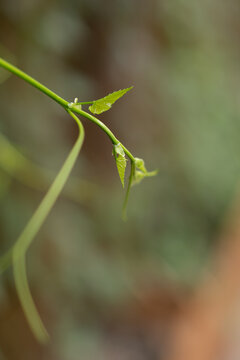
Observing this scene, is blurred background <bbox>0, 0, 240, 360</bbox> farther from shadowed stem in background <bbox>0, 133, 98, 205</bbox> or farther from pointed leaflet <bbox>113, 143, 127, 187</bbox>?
pointed leaflet <bbox>113, 143, 127, 187</bbox>

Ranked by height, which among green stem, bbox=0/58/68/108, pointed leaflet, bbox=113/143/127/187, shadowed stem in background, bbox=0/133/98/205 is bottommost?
pointed leaflet, bbox=113/143/127/187

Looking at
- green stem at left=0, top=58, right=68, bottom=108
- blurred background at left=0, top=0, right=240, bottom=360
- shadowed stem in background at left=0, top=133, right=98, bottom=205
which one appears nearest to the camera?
green stem at left=0, top=58, right=68, bottom=108

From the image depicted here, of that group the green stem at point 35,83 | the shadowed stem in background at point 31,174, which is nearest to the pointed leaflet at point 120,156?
the green stem at point 35,83

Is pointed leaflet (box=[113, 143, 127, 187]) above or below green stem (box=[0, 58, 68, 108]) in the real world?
below

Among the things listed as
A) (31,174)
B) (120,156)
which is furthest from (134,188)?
(120,156)

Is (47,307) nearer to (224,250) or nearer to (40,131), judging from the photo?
(40,131)

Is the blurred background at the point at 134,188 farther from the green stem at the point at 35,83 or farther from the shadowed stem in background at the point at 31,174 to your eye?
the green stem at the point at 35,83

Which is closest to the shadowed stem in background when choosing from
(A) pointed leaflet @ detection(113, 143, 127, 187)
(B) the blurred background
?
(B) the blurred background

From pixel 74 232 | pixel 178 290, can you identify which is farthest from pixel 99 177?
pixel 178 290

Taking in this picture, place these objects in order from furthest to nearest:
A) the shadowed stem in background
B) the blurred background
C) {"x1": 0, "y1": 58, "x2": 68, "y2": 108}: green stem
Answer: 1. the blurred background
2. the shadowed stem in background
3. {"x1": 0, "y1": 58, "x2": 68, "y2": 108}: green stem
